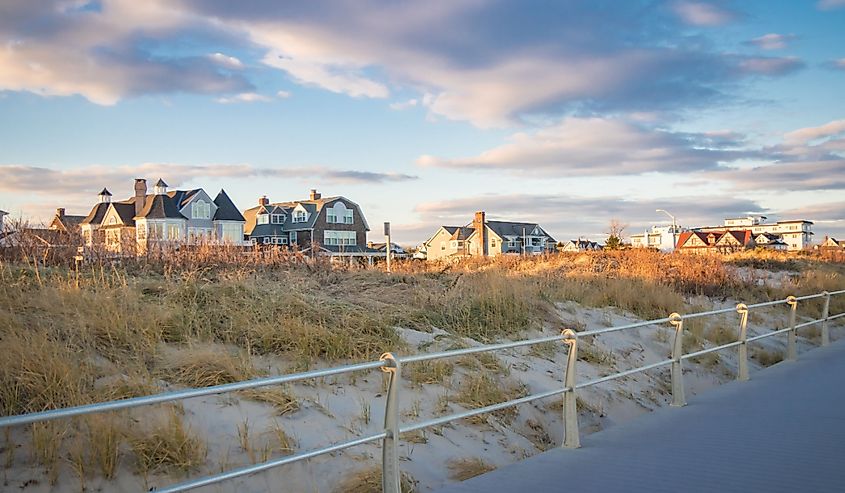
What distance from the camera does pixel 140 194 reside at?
58469 millimetres

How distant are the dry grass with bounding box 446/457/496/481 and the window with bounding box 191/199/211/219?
54.1 metres

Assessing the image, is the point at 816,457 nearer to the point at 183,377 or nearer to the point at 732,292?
the point at 183,377


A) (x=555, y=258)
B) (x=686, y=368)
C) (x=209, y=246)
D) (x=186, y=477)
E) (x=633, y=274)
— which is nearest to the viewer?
(x=186, y=477)

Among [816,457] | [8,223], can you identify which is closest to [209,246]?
[8,223]

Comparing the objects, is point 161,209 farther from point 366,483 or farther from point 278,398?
point 366,483

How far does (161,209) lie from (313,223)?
557 inches

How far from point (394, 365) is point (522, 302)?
30.0 ft

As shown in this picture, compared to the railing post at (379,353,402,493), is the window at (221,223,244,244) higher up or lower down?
higher up

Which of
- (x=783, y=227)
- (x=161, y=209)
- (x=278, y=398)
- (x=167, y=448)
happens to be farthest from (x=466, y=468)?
(x=783, y=227)

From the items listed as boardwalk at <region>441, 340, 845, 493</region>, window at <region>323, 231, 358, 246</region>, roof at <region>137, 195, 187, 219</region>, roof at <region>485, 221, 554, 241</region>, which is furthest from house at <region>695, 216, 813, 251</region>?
boardwalk at <region>441, 340, 845, 493</region>

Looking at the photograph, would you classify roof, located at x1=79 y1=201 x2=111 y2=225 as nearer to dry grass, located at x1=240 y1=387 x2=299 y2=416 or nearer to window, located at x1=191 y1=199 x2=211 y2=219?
window, located at x1=191 y1=199 x2=211 y2=219

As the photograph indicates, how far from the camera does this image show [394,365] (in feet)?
18.4

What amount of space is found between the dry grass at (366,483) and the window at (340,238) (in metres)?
60.2

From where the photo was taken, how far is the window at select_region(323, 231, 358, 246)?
67156 mm
